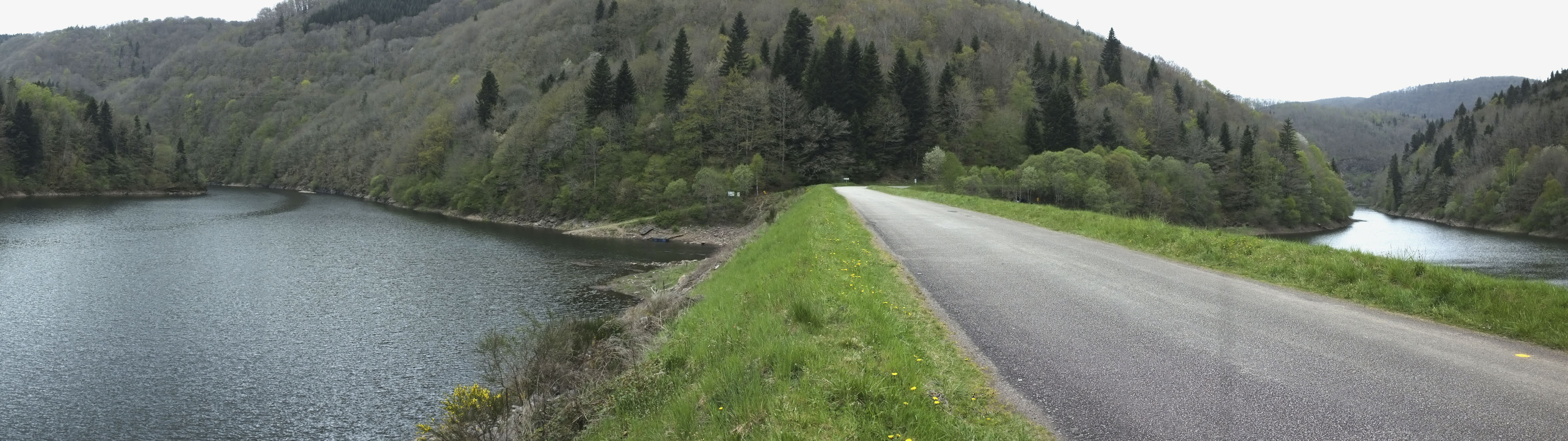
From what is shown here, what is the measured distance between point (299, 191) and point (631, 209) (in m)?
104

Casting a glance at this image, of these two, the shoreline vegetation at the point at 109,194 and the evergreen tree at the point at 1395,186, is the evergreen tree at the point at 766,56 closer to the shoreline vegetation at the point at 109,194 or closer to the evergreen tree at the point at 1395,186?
the shoreline vegetation at the point at 109,194

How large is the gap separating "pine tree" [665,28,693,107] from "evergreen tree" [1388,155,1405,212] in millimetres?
146436

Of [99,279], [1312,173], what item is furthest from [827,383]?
[1312,173]

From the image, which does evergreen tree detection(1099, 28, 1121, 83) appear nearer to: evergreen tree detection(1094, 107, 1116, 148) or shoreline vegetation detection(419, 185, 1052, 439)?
evergreen tree detection(1094, 107, 1116, 148)

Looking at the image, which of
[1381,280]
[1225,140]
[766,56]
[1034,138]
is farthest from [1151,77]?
[1381,280]

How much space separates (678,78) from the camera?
90.7 meters

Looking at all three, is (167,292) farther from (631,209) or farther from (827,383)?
(631,209)

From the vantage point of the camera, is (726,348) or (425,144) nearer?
(726,348)

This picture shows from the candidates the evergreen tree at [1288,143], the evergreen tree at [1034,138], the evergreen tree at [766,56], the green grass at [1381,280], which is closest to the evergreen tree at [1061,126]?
the evergreen tree at [1034,138]

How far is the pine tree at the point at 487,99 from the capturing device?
113312 mm

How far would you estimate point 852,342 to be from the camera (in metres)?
8.21

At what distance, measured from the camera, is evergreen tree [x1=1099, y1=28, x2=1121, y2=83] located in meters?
114

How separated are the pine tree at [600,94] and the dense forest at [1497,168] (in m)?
108

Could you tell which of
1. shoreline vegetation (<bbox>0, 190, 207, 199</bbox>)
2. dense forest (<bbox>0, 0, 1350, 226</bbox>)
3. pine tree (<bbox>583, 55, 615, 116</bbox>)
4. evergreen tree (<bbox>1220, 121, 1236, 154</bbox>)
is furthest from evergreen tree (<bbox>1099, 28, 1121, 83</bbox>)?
shoreline vegetation (<bbox>0, 190, 207, 199</bbox>)
